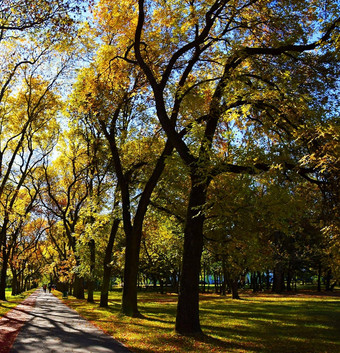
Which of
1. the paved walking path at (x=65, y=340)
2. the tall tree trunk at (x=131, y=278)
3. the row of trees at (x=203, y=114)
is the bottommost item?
the paved walking path at (x=65, y=340)

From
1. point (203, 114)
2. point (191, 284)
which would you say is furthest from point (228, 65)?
point (191, 284)

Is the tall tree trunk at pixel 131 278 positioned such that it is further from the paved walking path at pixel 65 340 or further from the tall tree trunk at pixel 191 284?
the tall tree trunk at pixel 191 284

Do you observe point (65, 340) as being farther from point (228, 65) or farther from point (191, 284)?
point (228, 65)

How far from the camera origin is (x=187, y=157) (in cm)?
1048

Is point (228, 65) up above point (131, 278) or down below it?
above

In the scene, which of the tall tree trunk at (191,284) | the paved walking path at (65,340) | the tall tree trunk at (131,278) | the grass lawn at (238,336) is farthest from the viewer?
the tall tree trunk at (131,278)

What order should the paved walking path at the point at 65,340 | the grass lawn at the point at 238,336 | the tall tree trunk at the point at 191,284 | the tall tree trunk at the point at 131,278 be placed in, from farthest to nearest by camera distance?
the tall tree trunk at the point at 131,278 → the tall tree trunk at the point at 191,284 → the grass lawn at the point at 238,336 → the paved walking path at the point at 65,340

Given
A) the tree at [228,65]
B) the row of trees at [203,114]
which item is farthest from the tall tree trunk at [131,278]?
the tree at [228,65]

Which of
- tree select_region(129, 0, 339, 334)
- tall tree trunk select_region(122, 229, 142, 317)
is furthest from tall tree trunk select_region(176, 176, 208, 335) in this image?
tall tree trunk select_region(122, 229, 142, 317)

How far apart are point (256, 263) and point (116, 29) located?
15.7 metres

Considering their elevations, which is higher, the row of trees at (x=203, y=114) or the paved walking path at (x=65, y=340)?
the row of trees at (x=203, y=114)

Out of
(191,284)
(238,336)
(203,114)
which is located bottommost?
(238,336)

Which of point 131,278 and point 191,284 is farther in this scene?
point 131,278

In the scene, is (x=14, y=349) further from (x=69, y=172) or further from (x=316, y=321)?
(x=69, y=172)
